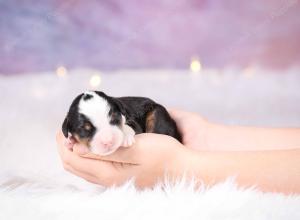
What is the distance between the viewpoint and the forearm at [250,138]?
2.27 m

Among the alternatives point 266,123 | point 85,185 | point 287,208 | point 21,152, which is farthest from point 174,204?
point 266,123

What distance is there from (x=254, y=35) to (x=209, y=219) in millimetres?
2048

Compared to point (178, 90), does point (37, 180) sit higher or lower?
lower

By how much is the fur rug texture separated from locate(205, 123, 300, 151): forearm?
50cm

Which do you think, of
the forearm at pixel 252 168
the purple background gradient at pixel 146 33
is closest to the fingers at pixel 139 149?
the forearm at pixel 252 168

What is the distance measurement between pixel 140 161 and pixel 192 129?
22.8 inches

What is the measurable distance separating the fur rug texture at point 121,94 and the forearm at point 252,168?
0.19 feet

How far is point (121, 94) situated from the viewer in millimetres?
3355

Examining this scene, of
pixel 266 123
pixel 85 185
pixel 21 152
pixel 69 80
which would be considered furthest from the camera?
pixel 69 80

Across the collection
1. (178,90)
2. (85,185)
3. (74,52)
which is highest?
(74,52)

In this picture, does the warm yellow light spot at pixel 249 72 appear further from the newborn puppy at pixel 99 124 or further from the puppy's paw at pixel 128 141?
the puppy's paw at pixel 128 141

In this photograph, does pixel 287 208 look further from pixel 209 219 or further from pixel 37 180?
pixel 37 180

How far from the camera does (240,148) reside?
7.62ft

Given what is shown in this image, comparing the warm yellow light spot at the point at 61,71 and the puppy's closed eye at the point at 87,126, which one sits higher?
the warm yellow light spot at the point at 61,71
